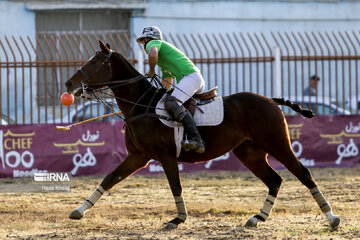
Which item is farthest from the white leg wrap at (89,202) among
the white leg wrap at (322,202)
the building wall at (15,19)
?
the building wall at (15,19)

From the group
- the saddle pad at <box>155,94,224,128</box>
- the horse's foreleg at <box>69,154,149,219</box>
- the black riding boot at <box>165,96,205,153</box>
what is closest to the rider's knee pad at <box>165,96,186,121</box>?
the black riding boot at <box>165,96,205,153</box>

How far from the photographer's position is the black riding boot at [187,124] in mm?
8703

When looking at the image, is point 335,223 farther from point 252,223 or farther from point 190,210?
point 190,210

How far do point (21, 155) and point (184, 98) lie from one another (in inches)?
280

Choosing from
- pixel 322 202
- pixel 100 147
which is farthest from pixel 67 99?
pixel 100 147

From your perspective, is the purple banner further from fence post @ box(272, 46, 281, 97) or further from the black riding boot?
the black riding boot

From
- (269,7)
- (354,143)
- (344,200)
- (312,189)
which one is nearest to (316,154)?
(354,143)

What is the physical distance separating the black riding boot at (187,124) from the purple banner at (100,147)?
22.1 ft

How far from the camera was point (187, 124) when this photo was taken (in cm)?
878

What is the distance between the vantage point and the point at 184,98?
8.93 metres

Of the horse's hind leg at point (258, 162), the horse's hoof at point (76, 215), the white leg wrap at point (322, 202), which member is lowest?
the horse's hoof at point (76, 215)

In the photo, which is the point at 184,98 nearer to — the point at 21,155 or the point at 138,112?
the point at 138,112

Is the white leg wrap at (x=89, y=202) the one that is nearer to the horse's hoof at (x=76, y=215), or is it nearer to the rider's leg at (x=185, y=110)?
the horse's hoof at (x=76, y=215)

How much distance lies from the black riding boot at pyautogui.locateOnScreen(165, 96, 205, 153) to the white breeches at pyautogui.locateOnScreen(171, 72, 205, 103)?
0.12m
